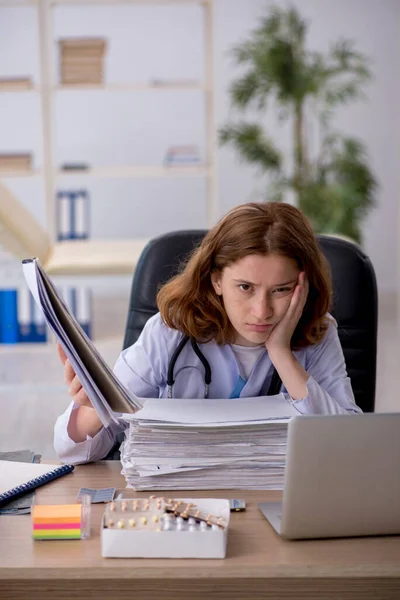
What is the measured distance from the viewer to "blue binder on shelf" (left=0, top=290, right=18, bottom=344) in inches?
172

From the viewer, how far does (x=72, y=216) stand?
522 centimetres

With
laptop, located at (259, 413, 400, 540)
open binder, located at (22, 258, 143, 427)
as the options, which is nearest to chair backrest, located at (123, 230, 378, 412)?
open binder, located at (22, 258, 143, 427)

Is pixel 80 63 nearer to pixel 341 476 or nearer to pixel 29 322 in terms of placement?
pixel 29 322

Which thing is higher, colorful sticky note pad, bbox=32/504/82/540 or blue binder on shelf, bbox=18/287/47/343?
colorful sticky note pad, bbox=32/504/82/540

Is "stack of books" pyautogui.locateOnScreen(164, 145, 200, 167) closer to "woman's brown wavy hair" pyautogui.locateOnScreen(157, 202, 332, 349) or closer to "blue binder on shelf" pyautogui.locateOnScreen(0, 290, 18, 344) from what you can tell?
"blue binder on shelf" pyautogui.locateOnScreen(0, 290, 18, 344)

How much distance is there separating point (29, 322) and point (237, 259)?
3.07 meters

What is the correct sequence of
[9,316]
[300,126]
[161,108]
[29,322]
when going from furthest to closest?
[161,108], [300,126], [29,322], [9,316]

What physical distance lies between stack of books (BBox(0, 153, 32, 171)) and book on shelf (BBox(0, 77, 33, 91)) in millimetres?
377

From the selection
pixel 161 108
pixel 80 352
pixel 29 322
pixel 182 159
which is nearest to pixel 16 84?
pixel 182 159

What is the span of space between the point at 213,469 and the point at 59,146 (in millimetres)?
5608

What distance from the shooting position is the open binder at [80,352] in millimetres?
1204

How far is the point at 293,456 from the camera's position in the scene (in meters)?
1.08

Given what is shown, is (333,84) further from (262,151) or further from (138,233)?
(138,233)

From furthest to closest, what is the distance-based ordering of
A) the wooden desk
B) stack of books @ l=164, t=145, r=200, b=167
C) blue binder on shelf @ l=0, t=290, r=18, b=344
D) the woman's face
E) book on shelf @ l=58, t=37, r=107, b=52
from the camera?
stack of books @ l=164, t=145, r=200, b=167, book on shelf @ l=58, t=37, r=107, b=52, blue binder on shelf @ l=0, t=290, r=18, b=344, the woman's face, the wooden desk
